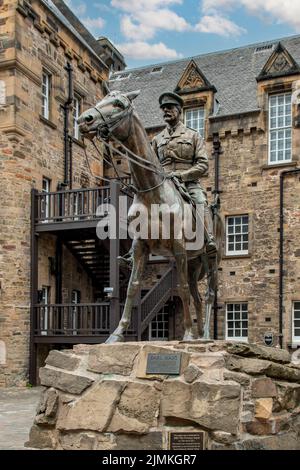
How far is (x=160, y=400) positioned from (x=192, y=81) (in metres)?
20.3

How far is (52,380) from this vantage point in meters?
8.18

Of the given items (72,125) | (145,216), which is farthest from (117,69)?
(145,216)

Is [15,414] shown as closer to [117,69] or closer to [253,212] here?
[253,212]

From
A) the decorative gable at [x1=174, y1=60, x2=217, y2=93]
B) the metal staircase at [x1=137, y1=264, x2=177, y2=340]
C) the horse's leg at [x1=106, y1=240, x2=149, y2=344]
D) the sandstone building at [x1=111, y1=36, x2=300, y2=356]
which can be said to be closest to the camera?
the horse's leg at [x1=106, y1=240, x2=149, y2=344]

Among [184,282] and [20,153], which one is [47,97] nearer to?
[20,153]

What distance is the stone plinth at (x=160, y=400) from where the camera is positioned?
7.49 m

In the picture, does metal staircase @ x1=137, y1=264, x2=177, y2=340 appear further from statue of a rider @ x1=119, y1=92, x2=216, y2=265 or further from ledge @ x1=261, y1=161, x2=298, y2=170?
statue of a rider @ x1=119, y1=92, x2=216, y2=265

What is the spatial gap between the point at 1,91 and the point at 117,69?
14571 millimetres

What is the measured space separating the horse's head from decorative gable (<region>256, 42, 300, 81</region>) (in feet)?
56.7

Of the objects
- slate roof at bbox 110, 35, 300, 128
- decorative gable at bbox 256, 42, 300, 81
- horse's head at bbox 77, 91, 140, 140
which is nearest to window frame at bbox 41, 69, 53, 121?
slate roof at bbox 110, 35, 300, 128

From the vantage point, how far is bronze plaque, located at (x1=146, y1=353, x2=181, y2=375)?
25.3ft

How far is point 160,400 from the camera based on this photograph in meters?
7.68

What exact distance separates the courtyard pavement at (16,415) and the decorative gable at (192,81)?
13.0 m

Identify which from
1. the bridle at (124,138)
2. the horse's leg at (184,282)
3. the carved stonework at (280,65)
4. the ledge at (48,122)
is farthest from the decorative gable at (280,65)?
the horse's leg at (184,282)
